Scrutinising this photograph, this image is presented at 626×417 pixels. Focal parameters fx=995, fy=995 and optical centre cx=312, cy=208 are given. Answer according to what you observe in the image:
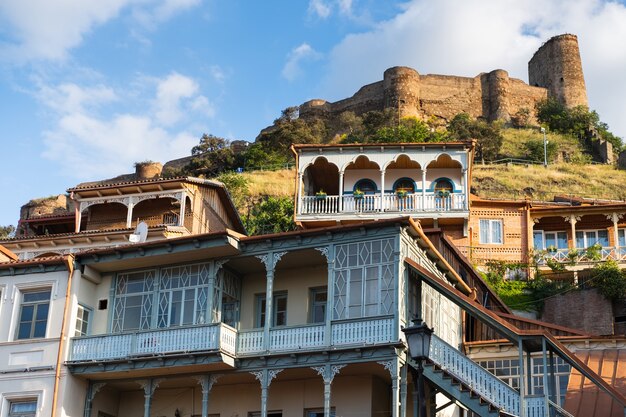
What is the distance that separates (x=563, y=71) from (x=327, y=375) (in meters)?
70.6

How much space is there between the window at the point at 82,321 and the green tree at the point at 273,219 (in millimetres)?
17481

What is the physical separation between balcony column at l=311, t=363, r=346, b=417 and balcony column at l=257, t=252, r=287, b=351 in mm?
1658

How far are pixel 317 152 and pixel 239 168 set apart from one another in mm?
26337

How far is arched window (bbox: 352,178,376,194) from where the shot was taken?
42.5 m

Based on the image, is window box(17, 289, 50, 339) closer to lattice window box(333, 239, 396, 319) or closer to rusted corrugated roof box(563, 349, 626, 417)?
lattice window box(333, 239, 396, 319)

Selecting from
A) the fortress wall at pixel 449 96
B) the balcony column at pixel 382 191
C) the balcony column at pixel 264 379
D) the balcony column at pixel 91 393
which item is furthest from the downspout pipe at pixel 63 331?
the fortress wall at pixel 449 96

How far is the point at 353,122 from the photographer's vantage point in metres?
79.2

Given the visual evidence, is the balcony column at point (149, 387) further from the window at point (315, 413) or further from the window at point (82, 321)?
the window at point (315, 413)

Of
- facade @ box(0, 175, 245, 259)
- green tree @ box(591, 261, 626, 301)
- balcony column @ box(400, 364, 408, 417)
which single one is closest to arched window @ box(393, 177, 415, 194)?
facade @ box(0, 175, 245, 259)

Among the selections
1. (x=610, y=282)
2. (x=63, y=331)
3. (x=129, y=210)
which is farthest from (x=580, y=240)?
(x=63, y=331)

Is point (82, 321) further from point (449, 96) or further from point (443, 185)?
point (449, 96)

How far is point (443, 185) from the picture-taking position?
42.4 metres

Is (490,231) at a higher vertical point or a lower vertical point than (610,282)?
higher

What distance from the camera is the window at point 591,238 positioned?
43.7m
